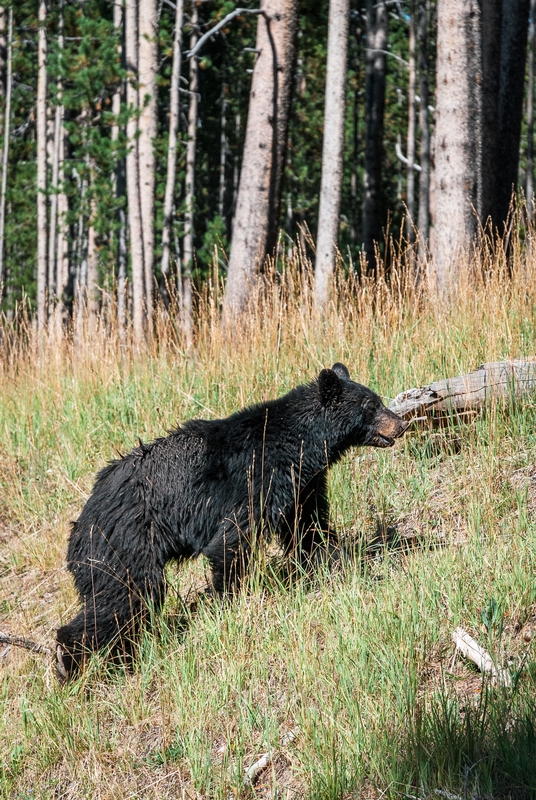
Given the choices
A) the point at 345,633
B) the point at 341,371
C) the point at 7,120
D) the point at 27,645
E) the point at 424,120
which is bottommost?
the point at 27,645

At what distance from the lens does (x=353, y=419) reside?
482cm

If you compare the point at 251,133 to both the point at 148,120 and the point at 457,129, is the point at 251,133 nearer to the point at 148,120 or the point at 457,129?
the point at 457,129

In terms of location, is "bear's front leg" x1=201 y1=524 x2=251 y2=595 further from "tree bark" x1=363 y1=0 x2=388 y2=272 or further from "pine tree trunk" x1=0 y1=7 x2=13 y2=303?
"pine tree trunk" x1=0 y1=7 x2=13 y2=303

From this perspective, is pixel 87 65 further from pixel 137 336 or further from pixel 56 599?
pixel 56 599

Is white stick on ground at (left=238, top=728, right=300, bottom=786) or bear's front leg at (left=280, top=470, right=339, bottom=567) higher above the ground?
bear's front leg at (left=280, top=470, right=339, bottom=567)

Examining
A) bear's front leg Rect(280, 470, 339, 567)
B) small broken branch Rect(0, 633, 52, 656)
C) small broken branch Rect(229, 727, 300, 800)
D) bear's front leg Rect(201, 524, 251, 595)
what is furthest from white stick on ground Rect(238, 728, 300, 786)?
small broken branch Rect(0, 633, 52, 656)

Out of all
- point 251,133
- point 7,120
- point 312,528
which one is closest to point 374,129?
point 251,133

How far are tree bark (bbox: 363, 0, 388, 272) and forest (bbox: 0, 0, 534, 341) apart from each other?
41mm

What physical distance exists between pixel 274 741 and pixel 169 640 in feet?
3.39

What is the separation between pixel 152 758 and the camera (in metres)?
3.59

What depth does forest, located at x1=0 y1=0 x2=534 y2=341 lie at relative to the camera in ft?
27.7

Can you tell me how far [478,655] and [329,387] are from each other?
184 centimetres

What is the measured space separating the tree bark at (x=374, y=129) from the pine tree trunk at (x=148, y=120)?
15.1ft

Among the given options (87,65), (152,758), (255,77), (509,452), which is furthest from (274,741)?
(87,65)
